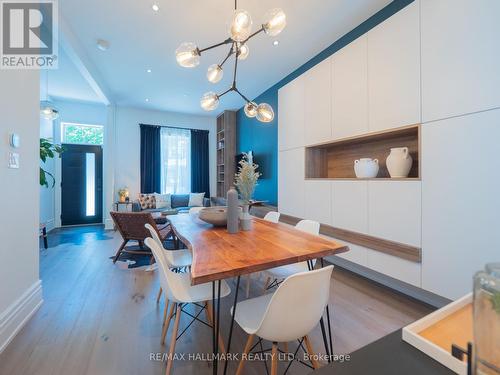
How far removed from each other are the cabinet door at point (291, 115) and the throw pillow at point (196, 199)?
3.02 meters

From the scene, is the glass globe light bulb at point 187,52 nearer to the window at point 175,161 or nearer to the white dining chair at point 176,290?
the white dining chair at point 176,290

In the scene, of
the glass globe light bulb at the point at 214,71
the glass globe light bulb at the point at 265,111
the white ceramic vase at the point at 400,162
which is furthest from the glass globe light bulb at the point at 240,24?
the white ceramic vase at the point at 400,162

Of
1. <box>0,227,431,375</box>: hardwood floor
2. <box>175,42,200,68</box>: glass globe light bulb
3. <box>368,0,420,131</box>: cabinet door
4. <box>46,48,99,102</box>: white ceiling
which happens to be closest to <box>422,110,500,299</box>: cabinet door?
<box>368,0,420,131</box>: cabinet door

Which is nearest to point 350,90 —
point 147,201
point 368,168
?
point 368,168

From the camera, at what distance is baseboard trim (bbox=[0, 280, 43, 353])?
1.61 metres

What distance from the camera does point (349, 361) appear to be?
0.54 m

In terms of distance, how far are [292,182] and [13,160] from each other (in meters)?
3.16

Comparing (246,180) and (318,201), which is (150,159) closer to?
(318,201)

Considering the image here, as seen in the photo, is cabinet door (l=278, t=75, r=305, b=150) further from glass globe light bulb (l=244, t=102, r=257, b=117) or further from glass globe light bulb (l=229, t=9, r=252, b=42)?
glass globe light bulb (l=229, t=9, r=252, b=42)

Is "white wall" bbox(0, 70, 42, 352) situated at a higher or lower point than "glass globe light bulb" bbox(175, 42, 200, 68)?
lower

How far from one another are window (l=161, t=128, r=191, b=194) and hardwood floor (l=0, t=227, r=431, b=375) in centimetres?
357

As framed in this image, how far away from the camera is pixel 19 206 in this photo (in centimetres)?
184

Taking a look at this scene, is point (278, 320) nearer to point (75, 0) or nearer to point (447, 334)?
point (447, 334)

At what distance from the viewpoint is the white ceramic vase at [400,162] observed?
227 centimetres
